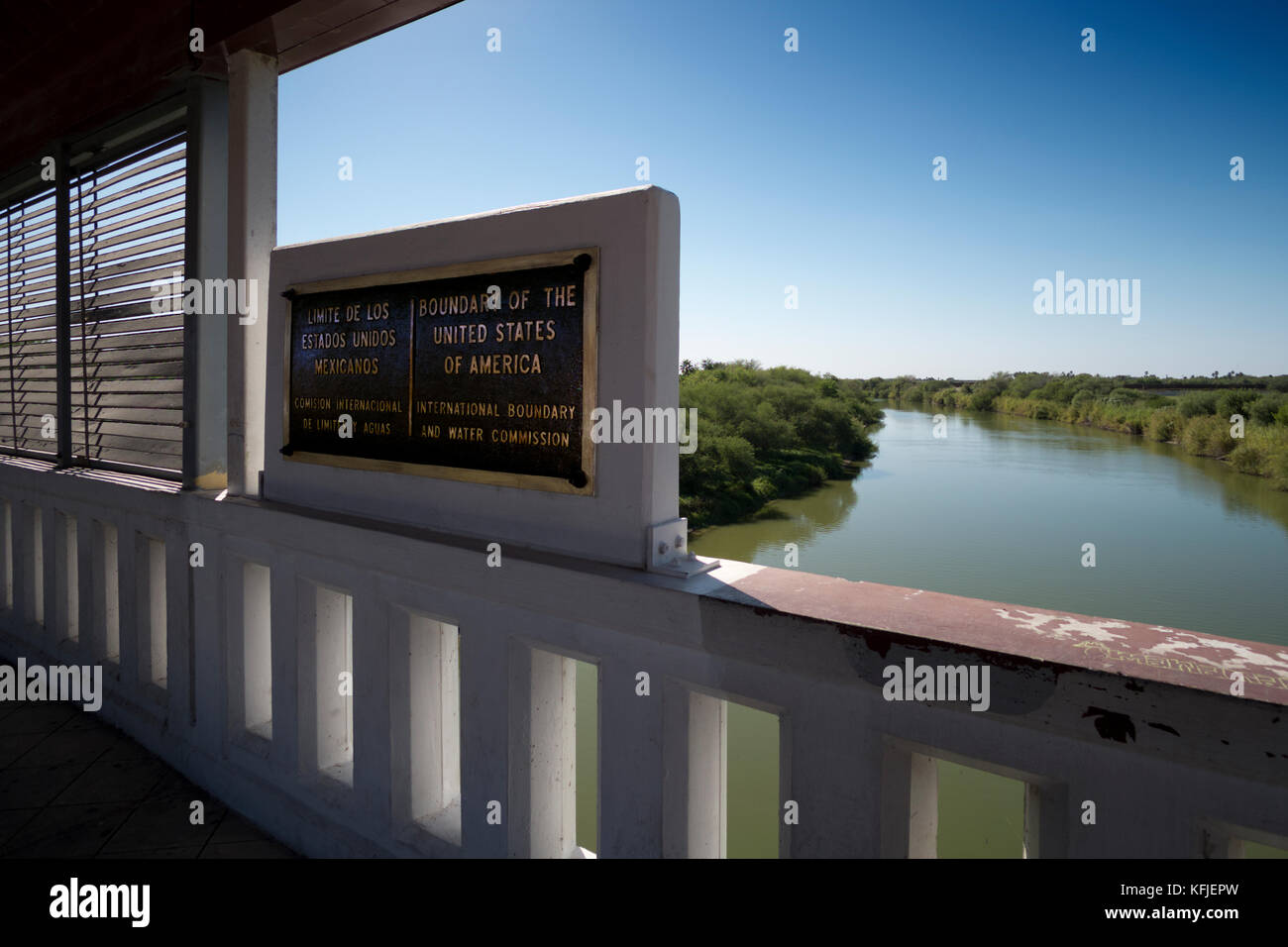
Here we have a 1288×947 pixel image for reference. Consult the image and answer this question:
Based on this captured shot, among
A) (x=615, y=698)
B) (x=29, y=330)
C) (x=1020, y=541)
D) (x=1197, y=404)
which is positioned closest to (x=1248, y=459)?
(x=1197, y=404)

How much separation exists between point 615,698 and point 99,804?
101 inches

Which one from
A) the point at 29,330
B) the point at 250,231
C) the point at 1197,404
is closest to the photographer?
the point at 250,231

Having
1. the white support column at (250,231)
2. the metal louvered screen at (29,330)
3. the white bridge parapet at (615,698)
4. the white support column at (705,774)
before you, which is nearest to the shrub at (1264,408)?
the white bridge parapet at (615,698)

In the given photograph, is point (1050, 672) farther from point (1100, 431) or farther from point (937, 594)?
point (1100, 431)

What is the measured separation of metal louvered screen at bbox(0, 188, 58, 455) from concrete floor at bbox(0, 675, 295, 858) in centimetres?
189

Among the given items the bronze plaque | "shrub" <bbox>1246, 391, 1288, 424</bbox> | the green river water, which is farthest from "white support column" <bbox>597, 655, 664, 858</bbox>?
"shrub" <bbox>1246, 391, 1288, 424</bbox>

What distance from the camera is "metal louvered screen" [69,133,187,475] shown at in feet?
11.4

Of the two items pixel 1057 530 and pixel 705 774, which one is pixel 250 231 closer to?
pixel 705 774

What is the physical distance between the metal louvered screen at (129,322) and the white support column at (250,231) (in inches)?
18.8

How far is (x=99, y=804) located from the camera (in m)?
3.07

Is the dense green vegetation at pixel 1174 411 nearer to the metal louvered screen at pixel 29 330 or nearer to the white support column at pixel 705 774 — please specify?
the white support column at pixel 705 774

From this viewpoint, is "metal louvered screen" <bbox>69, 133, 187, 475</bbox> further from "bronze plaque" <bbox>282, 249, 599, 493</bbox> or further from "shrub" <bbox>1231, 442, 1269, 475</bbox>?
"shrub" <bbox>1231, 442, 1269, 475</bbox>
